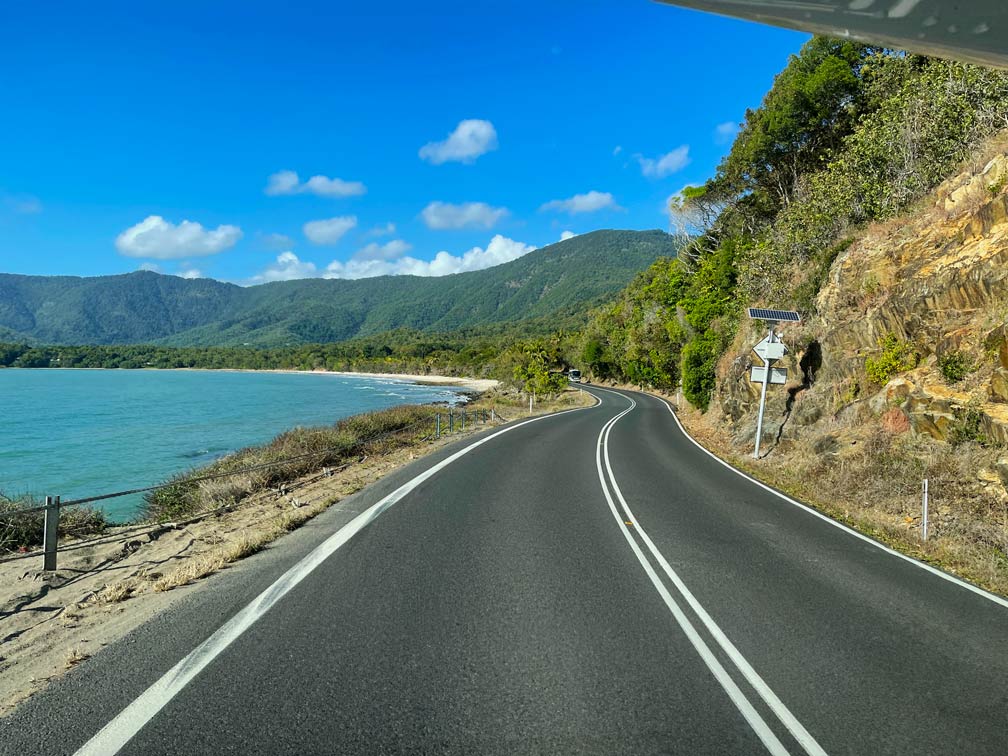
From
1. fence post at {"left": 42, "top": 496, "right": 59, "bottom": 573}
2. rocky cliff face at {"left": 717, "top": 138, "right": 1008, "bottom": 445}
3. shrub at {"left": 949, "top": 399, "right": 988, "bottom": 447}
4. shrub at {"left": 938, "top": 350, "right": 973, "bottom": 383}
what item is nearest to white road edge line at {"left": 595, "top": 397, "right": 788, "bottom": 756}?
shrub at {"left": 949, "top": 399, "right": 988, "bottom": 447}

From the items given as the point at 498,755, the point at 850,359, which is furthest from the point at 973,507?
the point at 498,755

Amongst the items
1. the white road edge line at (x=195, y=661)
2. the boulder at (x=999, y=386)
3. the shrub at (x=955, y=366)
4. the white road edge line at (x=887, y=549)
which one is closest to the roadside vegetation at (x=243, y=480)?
the white road edge line at (x=195, y=661)

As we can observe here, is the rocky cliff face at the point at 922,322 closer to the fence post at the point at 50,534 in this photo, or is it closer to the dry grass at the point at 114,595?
the dry grass at the point at 114,595

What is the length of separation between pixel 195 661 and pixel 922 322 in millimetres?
14776

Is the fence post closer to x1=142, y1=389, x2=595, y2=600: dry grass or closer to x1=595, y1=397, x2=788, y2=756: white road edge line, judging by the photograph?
A: x1=142, y1=389, x2=595, y2=600: dry grass

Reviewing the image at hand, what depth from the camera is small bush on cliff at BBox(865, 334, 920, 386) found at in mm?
12219

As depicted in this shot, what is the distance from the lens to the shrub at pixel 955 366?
1037cm

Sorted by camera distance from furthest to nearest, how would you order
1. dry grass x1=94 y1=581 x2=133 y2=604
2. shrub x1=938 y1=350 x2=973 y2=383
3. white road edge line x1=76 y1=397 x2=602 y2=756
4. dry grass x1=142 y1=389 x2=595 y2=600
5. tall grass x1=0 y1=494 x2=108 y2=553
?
shrub x1=938 y1=350 x2=973 y2=383, tall grass x1=0 y1=494 x2=108 y2=553, dry grass x1=142 y1=389 x2=595 y2=600, dry grass x1=94 y1=581 x2=133 y2=604, white road edge line x1=76 y1=397 x2=602 y2=756

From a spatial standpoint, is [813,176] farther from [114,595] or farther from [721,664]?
[114,595]

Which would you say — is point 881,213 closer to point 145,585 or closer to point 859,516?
point 859,516

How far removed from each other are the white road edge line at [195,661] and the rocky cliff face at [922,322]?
35.9 ft

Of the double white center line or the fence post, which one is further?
the fence post

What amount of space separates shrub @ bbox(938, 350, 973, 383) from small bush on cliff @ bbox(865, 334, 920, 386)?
1.26m

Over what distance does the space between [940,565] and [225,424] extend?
161 ft
